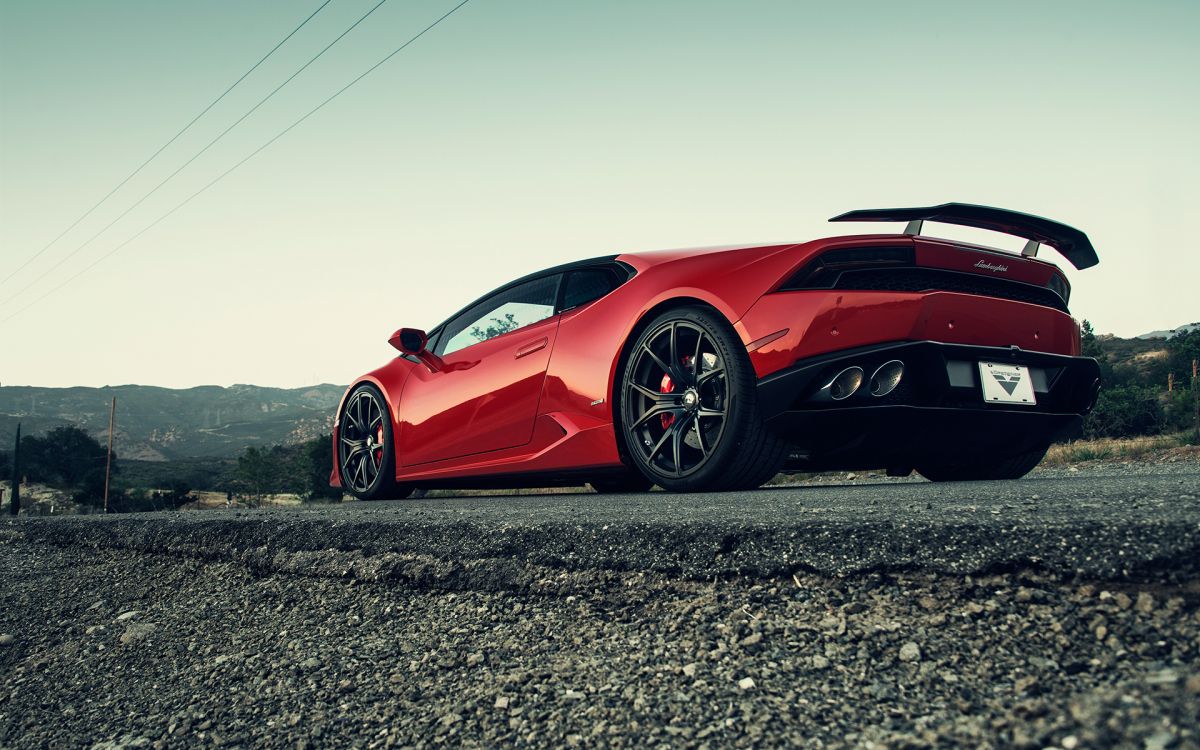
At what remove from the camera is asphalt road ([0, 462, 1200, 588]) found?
1.69 meters

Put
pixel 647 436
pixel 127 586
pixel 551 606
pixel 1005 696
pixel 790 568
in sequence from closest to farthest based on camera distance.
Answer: pixel 1005 696 → pixel 790 568 → pixel 551 606 → pixel 127 586 → pixel 647 436

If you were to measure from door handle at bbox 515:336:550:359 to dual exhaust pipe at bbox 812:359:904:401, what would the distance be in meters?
1.66

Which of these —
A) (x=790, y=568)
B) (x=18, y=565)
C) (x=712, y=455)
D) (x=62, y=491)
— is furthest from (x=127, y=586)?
(x=62, y=491)

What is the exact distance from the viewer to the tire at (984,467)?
4.18 meters

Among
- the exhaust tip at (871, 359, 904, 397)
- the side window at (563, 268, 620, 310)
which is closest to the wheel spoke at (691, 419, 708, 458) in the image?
the exhaust tip at (871, 359, 904, 397)

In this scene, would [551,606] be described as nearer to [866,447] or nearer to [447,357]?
[866,447]

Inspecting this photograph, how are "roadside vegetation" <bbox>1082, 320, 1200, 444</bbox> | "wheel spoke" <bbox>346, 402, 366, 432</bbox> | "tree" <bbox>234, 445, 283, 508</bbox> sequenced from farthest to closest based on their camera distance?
"tree" <bbox>234, 445, 283, 508</bbox> < "roadside vegetation" <bbox>1082, 320, 1200, 444</bbox> < "wheel spoke" <bbox>346, 402, 366, 432</bbox>

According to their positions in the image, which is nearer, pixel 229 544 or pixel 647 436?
pixel 229 544

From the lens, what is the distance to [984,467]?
437cm

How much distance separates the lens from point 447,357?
5.32m

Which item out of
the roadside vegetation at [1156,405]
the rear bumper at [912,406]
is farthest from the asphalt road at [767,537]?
the roadside vegetation at [1156,405]

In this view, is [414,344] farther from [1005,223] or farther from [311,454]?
[311,454]

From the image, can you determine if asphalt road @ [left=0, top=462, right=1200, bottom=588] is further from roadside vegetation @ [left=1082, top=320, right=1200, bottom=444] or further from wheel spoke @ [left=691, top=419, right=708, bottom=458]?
roadside vegetation @ [left=1082, top=320, right=1200, bottom=444]

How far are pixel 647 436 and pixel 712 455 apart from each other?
41cm
